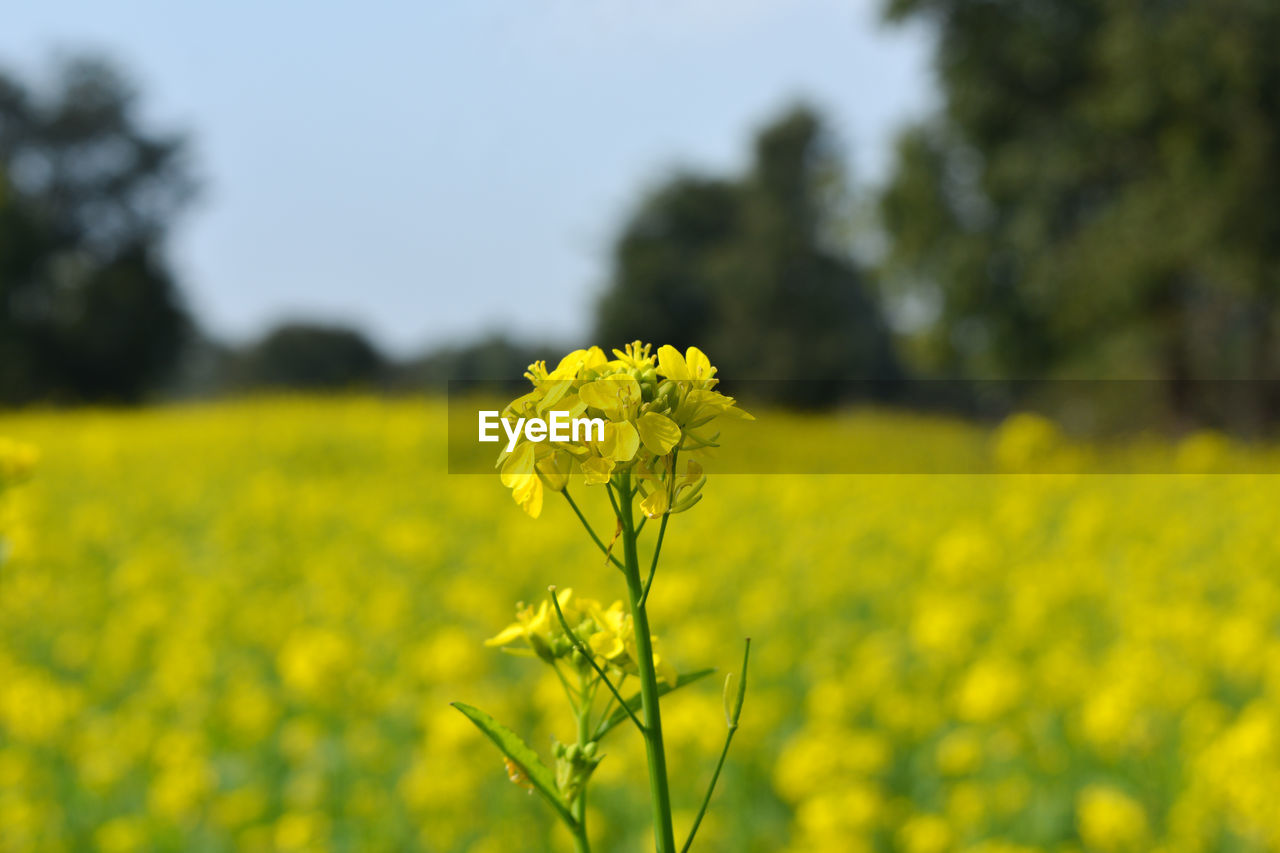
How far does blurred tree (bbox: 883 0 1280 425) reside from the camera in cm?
907

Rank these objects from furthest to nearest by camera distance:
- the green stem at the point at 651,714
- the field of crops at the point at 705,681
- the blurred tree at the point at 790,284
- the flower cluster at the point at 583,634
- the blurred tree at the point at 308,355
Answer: the blurred tree at the point at 308,355, the blurred tree at the point at 790,284, the field of crops at the point at 705,681, the flower cluster at the point at 583,634, the green stem at the point at 651,714

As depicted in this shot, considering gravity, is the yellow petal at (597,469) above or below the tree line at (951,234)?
below

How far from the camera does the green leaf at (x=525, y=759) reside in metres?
0.36

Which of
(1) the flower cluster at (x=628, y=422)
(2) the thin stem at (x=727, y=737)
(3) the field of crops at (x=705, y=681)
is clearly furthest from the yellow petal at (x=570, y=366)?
(3) the field of crops at (x=705, y=681)

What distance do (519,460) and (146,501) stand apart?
5.43 m

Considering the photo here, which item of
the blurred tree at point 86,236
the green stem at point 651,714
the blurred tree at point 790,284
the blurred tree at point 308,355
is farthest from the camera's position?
the blurred tree at point 308,355

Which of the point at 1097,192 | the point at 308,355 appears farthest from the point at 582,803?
the point at 308,355

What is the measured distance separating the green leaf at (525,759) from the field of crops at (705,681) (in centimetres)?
84

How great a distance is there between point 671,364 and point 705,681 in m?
2.27

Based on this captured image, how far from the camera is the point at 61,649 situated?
2832mm

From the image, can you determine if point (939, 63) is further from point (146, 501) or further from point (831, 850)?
point (831, 850)

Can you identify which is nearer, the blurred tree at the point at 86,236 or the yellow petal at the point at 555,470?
the yellow petal at the point at 555,470

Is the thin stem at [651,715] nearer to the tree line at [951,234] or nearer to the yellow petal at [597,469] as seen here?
the yellow petal at [597,469]

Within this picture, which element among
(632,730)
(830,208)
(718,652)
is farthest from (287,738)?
(830,208)
